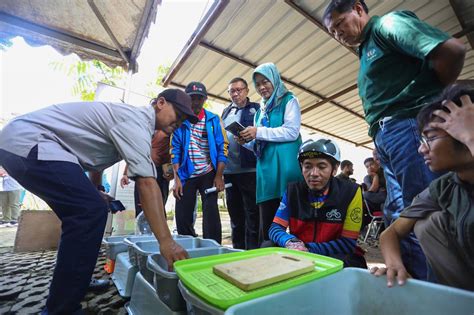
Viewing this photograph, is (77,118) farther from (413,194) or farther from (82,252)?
(413,194)

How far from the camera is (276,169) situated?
176cm

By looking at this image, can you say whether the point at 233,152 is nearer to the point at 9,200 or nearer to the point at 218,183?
the point at 218,183

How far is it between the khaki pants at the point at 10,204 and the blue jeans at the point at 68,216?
657 cm

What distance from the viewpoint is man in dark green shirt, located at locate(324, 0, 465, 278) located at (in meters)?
1.02

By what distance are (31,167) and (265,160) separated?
4.41 feet

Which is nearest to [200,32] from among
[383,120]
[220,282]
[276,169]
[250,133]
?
[250,133]

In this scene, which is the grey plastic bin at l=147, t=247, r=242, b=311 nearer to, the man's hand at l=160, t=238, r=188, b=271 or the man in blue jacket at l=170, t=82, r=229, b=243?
the man's hand at l=160, t=238, r=188, b=271

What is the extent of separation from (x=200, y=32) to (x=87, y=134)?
1885 mm

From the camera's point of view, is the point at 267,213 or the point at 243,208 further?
the point at 243,208

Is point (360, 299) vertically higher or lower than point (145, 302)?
higher

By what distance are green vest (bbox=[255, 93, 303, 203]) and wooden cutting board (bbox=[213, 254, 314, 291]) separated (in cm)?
95

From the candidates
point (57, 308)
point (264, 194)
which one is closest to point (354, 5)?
point (264, 194)

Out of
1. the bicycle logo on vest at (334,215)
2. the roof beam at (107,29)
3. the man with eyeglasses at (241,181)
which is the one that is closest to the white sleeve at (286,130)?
the man with eyeglasses at (241,181)

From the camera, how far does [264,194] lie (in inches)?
68.9
